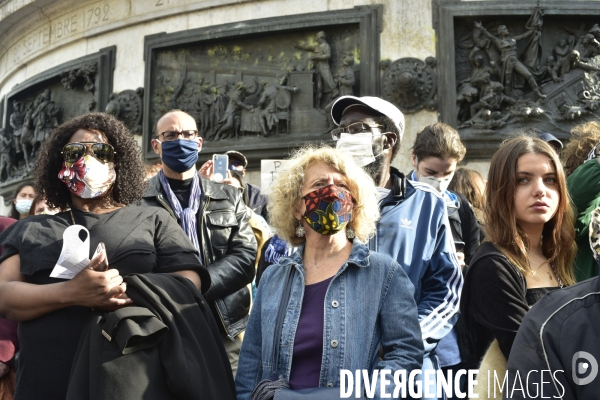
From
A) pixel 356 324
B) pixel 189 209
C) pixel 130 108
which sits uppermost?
pixel 130 108

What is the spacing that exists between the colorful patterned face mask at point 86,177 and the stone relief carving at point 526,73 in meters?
6.68

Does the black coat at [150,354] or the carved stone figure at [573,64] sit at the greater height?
the carved stone figure at [573,64]

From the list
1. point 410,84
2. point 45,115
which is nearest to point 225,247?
point 410,84

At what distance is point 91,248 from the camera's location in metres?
3.38

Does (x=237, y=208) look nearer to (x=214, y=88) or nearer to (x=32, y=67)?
(x=214, y=88)

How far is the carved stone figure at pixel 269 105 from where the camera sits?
33.5 feet

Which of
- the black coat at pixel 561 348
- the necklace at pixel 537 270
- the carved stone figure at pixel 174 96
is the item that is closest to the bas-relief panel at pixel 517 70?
the carved stone figure at pixel 174 96

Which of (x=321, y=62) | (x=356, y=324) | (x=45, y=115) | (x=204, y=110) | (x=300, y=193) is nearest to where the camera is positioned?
(x=356, y=324)

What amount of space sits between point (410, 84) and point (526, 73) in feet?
5.36

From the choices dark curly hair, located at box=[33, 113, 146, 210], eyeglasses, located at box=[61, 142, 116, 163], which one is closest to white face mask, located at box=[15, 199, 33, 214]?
dark curly hair, located at box=[33, 113, 146, 210]

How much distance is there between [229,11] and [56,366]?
26.7 ft

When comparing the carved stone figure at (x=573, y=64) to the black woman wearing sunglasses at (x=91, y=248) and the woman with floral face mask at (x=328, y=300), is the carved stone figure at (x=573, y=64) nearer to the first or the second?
the woman with floral face mask at (x=328, y=300)

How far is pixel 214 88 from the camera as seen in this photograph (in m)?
10.8

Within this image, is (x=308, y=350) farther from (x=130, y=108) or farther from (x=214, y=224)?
(x=130, y=108)
